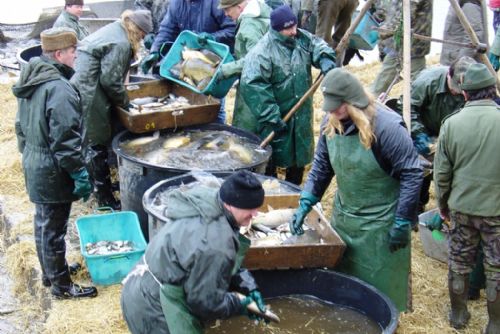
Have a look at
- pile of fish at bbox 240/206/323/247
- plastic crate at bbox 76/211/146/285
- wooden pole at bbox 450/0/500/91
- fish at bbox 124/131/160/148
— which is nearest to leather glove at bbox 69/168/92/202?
plastic crate at bbox 76/211/146/285

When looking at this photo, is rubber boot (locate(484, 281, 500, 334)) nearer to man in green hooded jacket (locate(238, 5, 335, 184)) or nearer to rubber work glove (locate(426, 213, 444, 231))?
rubber work glove (locate(426, 213, 444, 231))

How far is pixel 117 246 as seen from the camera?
618 centimetres

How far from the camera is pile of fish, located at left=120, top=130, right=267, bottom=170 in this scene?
6.50 metres

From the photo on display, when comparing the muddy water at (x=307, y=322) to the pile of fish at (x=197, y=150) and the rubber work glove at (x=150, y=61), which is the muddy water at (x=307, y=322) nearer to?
the pile of fish at (x=197, y=150)

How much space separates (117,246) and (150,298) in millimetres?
2606

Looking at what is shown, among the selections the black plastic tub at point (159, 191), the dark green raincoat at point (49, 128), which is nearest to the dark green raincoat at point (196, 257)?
the black plastic tub at point (159, 191)

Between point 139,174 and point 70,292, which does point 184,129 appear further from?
point 70,292

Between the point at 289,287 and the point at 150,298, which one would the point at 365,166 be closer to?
the point at 289,287

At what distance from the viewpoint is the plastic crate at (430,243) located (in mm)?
6348

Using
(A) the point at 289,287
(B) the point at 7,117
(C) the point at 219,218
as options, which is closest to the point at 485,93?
(A) the point at 289,287

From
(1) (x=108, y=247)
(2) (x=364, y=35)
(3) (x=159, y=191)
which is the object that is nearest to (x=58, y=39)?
(3) (x=159, y=191)

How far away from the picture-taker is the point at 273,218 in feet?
17.6

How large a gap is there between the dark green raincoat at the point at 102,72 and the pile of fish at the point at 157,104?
24cm

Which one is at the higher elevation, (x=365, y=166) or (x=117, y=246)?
(x=365, y=166)
